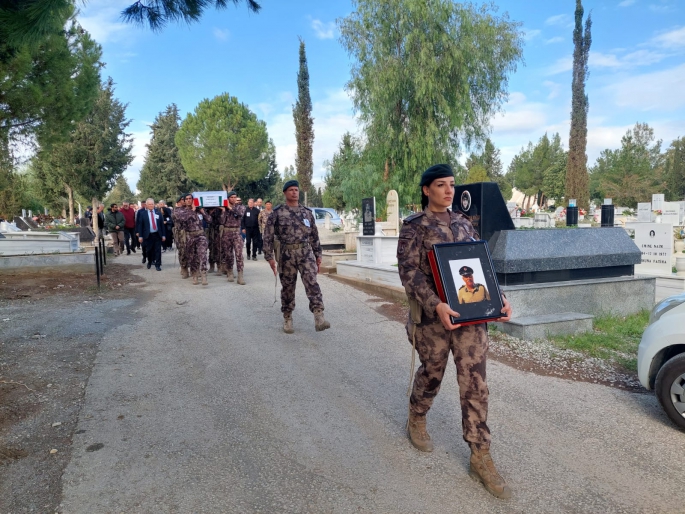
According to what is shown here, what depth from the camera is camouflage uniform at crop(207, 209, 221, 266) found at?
1255 centimetres

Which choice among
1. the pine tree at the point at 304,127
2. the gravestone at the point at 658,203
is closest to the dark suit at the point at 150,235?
the gravestone at the point at 658,203

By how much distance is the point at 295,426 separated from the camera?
3898 mm

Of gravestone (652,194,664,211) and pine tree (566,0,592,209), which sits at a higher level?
pine tree (566,0,592,209)

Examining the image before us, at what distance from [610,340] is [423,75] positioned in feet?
48.0

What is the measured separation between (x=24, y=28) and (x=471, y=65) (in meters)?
18.0

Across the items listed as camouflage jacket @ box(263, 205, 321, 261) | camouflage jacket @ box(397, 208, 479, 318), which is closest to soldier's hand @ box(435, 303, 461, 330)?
camouflage jacket @ box(397, 208, 479, 318)

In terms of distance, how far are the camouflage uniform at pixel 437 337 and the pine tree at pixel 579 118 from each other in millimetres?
36638

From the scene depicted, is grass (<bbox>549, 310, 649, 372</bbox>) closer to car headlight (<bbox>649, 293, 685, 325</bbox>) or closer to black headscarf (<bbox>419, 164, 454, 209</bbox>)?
car headlight (<bbox>649, 293, 685, 325</bbox>)

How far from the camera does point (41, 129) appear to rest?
11.2 m

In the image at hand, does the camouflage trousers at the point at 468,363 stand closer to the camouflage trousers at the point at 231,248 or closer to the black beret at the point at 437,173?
the black beret at the point at 437,173

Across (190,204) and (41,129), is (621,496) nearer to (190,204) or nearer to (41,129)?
(190,204)

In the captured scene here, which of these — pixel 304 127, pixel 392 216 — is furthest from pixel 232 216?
pixel 304 127

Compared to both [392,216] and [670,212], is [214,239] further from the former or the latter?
[670,212]

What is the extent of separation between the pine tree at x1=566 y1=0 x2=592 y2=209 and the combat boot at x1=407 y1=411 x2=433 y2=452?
120 feet
